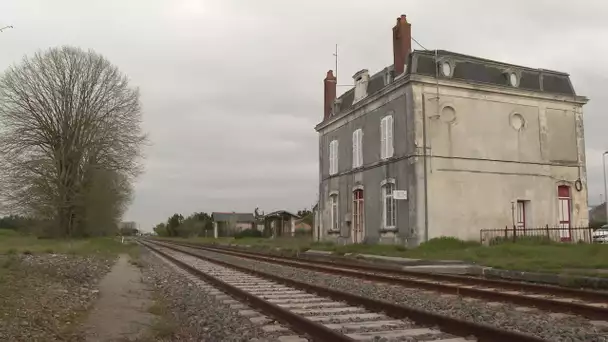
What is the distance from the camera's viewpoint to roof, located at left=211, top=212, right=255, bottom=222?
10472 cm

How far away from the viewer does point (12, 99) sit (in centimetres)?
3644

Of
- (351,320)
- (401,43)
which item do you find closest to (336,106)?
(401,43)

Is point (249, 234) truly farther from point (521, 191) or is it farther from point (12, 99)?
point (521, 191)

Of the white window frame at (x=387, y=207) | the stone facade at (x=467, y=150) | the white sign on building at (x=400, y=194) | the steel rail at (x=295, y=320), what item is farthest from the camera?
the white window frame at (x=387, y=207)

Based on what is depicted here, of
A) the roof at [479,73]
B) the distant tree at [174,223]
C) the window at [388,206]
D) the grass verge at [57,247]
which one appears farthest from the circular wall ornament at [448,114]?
the distant tree at [174,223]

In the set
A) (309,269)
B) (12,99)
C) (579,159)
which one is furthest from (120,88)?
(579,159)

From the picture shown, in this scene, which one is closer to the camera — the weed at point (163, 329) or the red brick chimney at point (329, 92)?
the weed at point (163, 329)

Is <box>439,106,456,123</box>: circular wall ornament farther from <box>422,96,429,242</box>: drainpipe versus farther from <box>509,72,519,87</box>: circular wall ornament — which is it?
<box>509,72,519,87</box>: circular wall ornament

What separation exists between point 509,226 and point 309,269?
13260 mm

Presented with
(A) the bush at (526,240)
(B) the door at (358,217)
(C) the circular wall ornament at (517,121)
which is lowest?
(A) the bush at (526,240)

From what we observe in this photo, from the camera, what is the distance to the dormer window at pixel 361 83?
1213 inches

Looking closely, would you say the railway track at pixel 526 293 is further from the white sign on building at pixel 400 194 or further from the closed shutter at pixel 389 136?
the closed shutter at pixel 389 136

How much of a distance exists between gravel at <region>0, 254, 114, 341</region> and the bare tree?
2439cm

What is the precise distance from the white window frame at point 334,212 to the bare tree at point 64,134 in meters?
16.5
